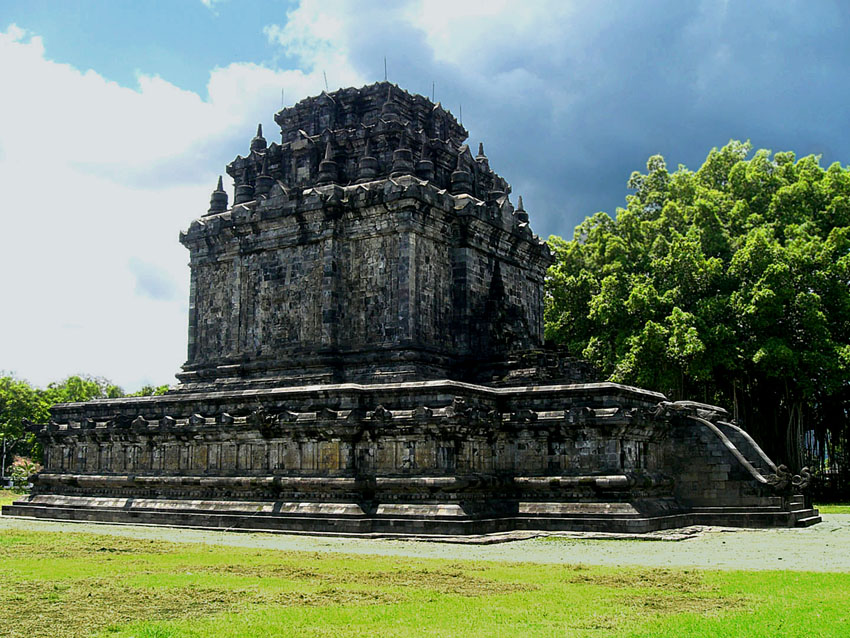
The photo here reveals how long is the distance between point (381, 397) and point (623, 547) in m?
7.25

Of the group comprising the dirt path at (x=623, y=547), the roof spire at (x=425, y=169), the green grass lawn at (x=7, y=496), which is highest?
the roof spire at (x=425, y=169)

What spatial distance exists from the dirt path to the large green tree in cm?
1142

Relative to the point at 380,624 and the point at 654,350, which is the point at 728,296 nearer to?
the point at 654,350

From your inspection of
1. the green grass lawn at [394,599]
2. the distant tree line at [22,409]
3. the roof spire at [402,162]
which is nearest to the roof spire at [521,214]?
the roof spire at [402,162]

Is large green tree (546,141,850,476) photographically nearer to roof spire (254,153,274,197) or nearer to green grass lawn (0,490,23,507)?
roof spire (254,153,274,197)

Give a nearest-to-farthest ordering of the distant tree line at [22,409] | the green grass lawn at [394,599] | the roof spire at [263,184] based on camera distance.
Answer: the green grass lawn at [394,599] → the roof spire at [263,184] → the distant tree line at [22,409]

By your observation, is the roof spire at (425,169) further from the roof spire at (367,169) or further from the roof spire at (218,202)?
the roof spire at (218,202)

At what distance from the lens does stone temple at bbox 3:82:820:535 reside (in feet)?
74.2

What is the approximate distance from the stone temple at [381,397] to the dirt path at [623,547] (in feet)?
4.15

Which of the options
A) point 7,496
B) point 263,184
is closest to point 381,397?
point 263,184

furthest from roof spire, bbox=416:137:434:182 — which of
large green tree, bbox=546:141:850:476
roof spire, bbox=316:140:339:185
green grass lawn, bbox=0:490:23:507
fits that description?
green grass lawn, bbox=0:490:23:507

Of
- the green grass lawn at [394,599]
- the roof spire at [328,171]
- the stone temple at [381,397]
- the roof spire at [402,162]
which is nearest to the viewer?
the green grass lawn at [394,599]

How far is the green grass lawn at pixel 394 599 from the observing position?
31.9ft

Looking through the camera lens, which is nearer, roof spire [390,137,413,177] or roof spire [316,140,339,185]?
roof spire [390,137,413,177]
